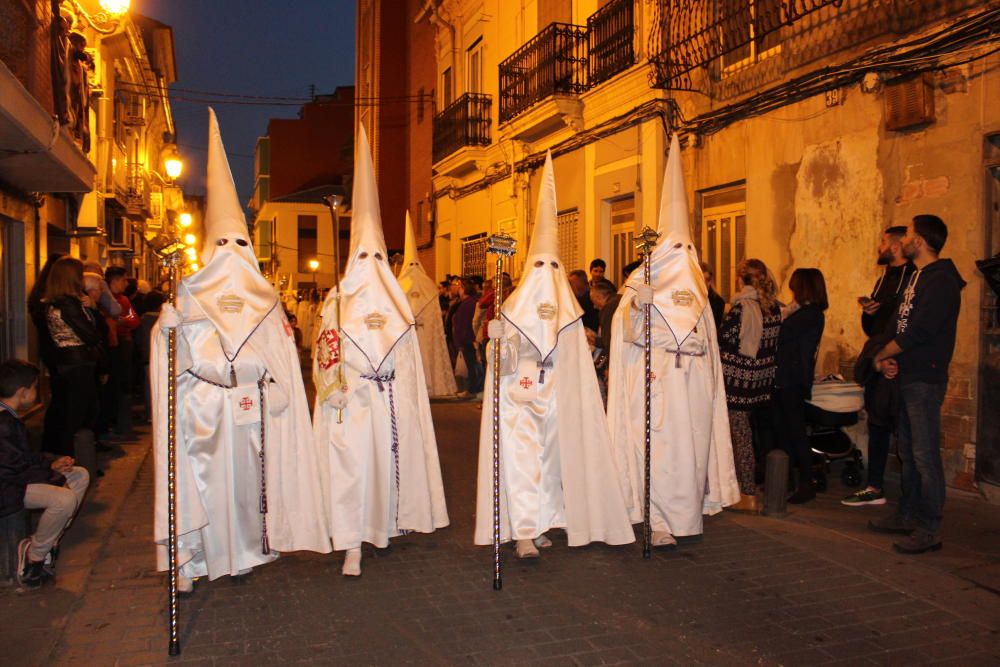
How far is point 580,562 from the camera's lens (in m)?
5.66

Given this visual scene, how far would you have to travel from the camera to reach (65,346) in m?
8.01

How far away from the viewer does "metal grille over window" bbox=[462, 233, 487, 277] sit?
20062 mm

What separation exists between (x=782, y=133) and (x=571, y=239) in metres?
6.19

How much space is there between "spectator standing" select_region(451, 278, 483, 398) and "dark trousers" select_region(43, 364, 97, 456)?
274 inches

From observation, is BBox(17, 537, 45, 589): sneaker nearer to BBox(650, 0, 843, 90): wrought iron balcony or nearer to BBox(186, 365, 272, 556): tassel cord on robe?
BBox(186, 365, 272, 556): tassel cord on robe

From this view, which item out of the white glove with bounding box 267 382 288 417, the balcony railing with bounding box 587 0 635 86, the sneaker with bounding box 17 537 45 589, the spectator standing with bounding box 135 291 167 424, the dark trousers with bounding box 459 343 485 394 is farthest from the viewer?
the dark trousers with bounding box 459 343 485 394

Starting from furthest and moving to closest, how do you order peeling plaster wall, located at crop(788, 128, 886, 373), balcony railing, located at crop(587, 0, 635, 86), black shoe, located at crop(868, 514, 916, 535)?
balcony railing, located at crop(587, 0, 635, 86) → peeling plaster wall, located at crop(788, 128, 886, 373) → black shoe, located at crop(868, 514, 916, 535)

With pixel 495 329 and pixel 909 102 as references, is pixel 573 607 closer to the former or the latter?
pixel 495 329

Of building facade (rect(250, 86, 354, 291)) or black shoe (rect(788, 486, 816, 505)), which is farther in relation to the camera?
building facade (rect(250, 86, 354, 291))

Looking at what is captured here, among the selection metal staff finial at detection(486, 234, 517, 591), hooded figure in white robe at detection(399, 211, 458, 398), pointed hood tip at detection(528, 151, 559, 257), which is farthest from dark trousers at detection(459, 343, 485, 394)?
metal staff finial at detection(486, 234, 517, 591)

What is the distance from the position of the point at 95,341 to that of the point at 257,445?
3.66 meters

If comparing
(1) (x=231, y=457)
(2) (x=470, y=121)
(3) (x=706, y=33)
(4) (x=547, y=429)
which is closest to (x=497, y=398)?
(4) (x=547, y=429)

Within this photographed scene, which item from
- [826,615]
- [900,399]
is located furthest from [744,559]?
[900,399]

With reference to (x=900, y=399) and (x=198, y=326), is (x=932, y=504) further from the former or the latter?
(x=198, y=326)
